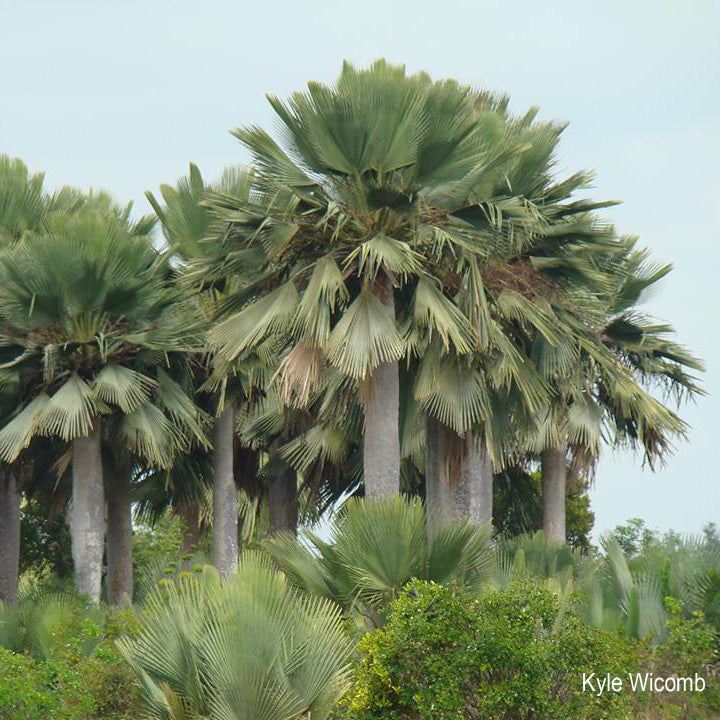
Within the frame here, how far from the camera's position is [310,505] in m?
28.6

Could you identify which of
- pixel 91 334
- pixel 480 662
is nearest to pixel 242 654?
pixel 480 662

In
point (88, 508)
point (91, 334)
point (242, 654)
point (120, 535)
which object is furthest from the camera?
point (120, 535)

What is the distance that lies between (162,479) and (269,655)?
14.4 m

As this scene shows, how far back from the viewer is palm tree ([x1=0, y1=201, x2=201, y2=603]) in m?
23.0

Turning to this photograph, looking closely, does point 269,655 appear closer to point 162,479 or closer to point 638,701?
point 638,701

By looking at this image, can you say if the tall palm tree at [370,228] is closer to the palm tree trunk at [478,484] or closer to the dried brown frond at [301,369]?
the dried brown frond at [301,369]

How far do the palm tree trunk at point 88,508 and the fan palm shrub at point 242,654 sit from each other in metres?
10.4

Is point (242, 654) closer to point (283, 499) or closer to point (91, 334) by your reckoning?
point (91, 334)

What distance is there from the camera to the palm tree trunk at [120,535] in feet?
86.1

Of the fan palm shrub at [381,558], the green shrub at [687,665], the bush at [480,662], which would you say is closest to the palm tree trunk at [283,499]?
the fan palm shrub at [381,558]

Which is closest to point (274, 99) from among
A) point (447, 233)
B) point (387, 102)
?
point (387, 102)

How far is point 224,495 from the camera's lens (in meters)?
26.0

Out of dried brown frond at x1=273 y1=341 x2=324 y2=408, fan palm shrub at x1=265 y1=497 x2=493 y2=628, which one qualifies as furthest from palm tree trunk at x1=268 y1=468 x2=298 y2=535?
fan palm shrub at x1=265 y1=497 x2=493 y2=628

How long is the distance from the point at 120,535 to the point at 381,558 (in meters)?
12.0
